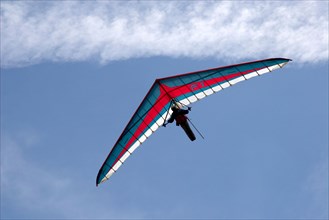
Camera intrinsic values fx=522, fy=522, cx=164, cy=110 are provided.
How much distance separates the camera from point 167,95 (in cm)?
2659

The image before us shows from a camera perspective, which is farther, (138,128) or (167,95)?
(138,128)

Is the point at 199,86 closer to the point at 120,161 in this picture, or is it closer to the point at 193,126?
the point at 193,126

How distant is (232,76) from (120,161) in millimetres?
7325

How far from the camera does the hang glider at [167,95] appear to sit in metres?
26.1

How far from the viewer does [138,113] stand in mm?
26453

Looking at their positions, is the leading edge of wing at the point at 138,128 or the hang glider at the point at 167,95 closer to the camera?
the hang glider at the point at 167,95

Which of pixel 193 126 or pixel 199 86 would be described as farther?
pixel 199 86

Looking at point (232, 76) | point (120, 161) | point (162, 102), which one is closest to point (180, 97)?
point (162, 102)

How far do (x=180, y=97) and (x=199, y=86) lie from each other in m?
1.13

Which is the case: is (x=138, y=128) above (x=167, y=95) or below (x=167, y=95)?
below

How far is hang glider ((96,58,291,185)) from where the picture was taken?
85.6ft

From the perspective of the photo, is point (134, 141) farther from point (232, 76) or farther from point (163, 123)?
point (232, 76)

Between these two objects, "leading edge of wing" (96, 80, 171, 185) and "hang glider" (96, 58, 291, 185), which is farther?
"leading edge of wing" (96, 80, 171, 185)

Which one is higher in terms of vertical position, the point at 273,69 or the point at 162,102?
the point at 162,102
